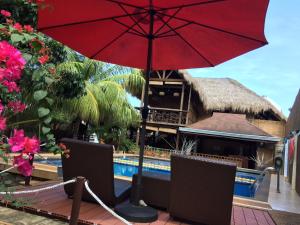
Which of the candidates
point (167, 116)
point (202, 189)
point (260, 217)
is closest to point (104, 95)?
point (167, 116)

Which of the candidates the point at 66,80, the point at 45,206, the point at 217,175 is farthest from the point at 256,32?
Answer: the point at 66,80

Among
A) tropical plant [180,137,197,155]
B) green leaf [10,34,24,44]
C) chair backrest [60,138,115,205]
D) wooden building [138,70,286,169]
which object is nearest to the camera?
green leaf [10,34,24,44]

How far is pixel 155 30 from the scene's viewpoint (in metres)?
4.12

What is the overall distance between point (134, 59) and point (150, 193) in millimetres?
1950

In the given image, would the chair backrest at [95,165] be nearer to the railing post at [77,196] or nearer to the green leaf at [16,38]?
the railing post at [77,196]

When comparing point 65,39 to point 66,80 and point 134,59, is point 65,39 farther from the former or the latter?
point 66,80

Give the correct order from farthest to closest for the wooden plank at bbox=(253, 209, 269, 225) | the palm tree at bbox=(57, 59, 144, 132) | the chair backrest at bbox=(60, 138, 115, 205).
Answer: the palm tree at bbox=(57, 59, 144, 132) < the wooden plank at bbox=(253, 209, 269, 225) < the chair backrest at bbox=(60, 138, 115, 205)

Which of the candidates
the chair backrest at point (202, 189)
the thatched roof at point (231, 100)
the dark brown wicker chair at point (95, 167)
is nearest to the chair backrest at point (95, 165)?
the dark brown wicker chair at point (95, 167)

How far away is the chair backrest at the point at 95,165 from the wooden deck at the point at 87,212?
0.26 m

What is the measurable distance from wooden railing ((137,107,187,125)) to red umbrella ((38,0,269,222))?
53.3 ft

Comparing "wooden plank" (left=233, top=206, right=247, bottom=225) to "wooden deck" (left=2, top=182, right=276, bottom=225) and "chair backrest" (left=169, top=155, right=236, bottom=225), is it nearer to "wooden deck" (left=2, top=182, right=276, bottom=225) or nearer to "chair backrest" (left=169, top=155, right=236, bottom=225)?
"wooden deck" (left=2, top=182, right=276, bottom=225)

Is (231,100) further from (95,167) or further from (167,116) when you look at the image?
(95,167)

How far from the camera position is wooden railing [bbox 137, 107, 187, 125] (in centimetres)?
2103

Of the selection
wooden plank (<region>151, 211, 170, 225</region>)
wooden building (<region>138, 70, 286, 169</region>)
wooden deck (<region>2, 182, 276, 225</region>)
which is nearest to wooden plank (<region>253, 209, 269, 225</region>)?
wooden deck (<region>2, 182, 276, 225</region>)
